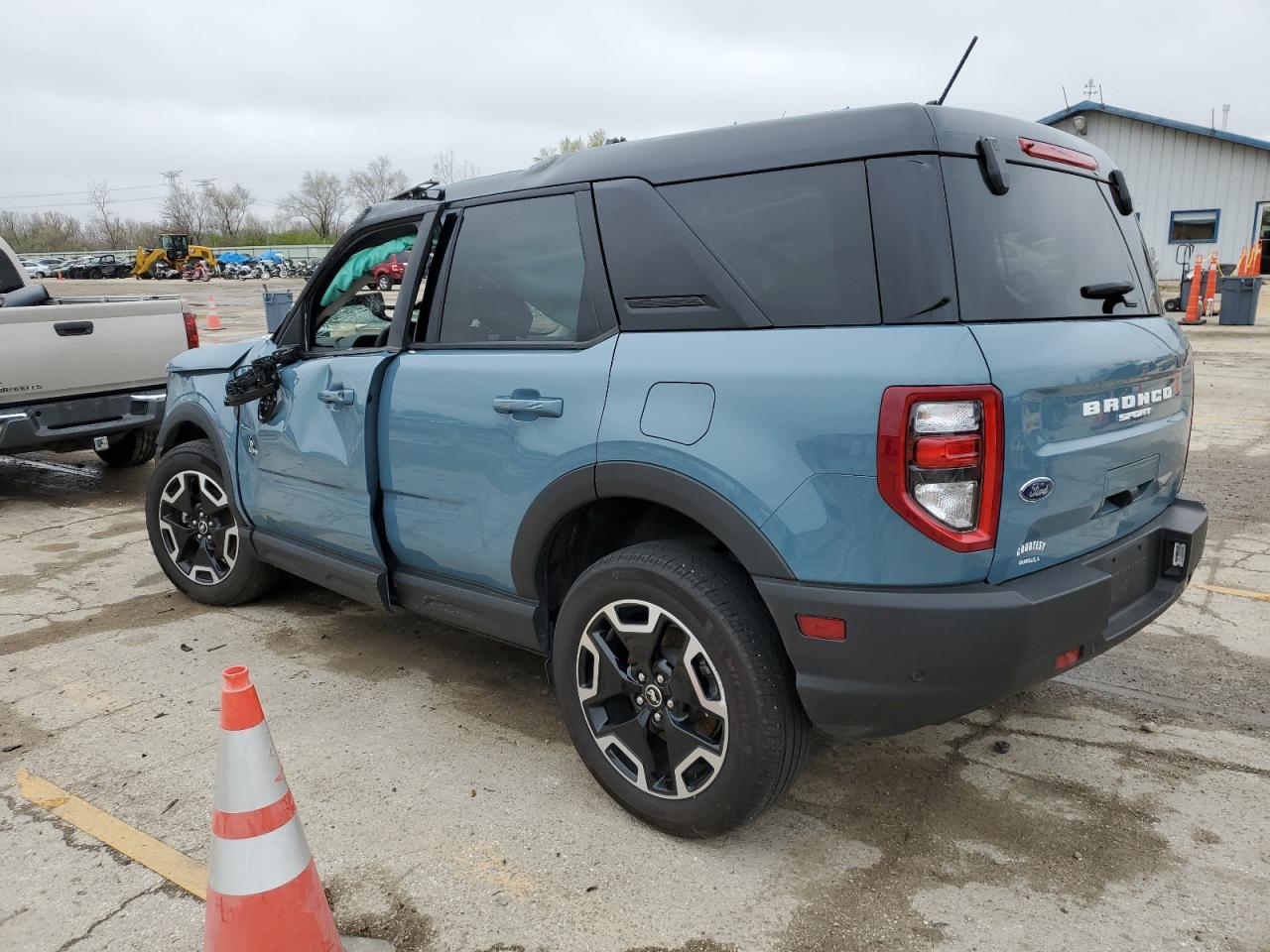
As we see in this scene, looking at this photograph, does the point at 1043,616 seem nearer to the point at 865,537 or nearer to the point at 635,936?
the point at 865,537

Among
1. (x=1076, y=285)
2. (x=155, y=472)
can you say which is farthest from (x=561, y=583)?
(x=155, y=472)

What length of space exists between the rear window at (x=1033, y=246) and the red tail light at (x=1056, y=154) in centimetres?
4

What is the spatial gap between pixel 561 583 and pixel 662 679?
0.60m

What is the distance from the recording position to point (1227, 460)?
23.6 feet

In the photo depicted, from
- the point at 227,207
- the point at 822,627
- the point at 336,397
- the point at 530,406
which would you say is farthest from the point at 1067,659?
the point at 227,207

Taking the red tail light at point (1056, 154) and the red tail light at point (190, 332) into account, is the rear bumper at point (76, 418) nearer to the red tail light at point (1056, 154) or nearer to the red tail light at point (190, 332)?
the red tail light at point (190, 332)

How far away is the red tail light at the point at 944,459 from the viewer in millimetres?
2152

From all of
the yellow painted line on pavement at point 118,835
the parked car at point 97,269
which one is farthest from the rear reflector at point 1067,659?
the parked car at point 97,269

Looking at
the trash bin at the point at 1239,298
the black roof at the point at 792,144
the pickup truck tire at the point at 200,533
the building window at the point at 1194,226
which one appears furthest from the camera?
the building window at the point at 1194,226

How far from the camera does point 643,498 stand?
262 cm

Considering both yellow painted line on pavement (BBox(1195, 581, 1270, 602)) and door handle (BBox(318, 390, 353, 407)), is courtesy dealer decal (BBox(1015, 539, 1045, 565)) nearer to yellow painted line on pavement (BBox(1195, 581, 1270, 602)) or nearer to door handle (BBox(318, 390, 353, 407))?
door handle (BBox(318, 390, 353, 407))

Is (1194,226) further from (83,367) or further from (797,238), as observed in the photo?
(797,238)

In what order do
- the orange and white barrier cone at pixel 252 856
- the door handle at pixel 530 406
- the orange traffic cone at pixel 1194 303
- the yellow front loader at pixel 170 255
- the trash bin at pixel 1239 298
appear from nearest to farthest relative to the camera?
1. the orange and white barrier cone at pixel 252 856
2. the door handle at pixel 530 406
3. the trash bin at pixel 1239 298
4. the orange traffic cone at pixel 1194 303
5. the yellow front loader at pixel 170 255

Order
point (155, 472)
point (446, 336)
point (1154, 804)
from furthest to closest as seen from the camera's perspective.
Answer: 1. point (155, 472)
2. point (446, 336)
3. point (1154, 804)
